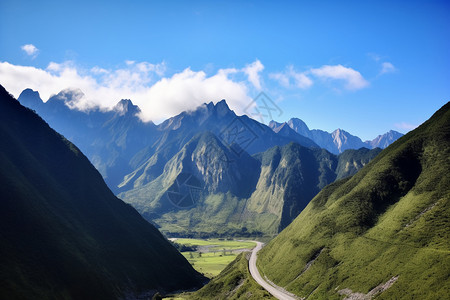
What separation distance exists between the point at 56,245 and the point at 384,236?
490 ft

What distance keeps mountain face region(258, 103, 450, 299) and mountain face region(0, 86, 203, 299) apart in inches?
3103

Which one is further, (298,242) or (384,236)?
(298,242)

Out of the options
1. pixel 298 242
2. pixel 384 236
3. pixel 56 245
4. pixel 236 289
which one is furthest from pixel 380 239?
pixel 56 245

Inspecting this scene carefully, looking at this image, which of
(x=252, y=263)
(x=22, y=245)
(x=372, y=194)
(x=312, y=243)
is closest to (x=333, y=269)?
(x=312, y=243)

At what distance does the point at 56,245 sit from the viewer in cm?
13538

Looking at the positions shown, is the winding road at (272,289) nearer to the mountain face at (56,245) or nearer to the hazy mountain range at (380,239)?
the hazy mountain range at (380,239)

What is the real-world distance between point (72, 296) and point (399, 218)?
146 m

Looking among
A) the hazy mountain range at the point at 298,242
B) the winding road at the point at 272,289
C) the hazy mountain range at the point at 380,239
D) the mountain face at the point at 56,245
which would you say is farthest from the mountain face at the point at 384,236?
the mountain face at the point at 56,245

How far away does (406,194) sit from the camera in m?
147

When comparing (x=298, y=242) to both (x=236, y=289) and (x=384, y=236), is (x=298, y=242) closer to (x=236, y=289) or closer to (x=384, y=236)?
(x=236, y=289)

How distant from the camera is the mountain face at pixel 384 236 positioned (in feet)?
318

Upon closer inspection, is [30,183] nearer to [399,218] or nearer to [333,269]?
[333,269]

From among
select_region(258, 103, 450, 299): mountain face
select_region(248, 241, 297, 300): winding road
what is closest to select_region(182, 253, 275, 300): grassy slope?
select_region(248, 241, 297, 300): winding road

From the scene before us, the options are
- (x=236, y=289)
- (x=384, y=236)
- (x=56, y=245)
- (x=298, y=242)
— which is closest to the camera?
(x=384, y=236)
